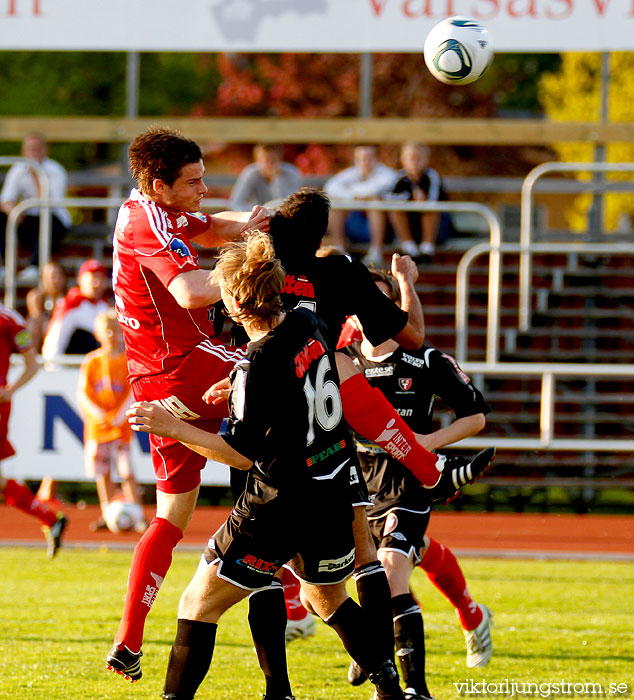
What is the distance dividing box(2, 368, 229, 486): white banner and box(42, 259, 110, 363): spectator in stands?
0.49 metres

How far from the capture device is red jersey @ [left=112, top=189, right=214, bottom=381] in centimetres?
519

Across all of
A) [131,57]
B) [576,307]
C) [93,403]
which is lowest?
[93,403]

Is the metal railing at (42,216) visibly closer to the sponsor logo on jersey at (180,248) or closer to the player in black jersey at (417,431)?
the player in black jersey at (417,431)

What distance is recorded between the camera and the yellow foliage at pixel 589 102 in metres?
31.2

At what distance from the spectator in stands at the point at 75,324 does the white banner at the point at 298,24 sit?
3.40 meters

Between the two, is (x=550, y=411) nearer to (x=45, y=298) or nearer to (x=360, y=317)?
(x=45, y=298)

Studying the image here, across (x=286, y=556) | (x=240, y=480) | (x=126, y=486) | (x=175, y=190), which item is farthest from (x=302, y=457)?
(x=126, y=486)

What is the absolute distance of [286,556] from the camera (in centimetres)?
460

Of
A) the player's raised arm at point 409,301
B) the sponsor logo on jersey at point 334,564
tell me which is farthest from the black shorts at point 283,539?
the player's raised arm at point 409,301

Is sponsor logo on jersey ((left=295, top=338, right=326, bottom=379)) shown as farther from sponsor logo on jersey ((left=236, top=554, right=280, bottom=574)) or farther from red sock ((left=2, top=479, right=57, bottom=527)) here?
red sock ((left=2, top=479, right=57, bottom=527))

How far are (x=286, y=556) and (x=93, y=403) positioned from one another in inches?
271

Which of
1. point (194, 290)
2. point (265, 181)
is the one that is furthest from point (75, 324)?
point (194, 290)

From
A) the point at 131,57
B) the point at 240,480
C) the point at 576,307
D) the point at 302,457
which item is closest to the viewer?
the point at 302,457

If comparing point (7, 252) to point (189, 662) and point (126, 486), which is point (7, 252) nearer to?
point (126, 486)
